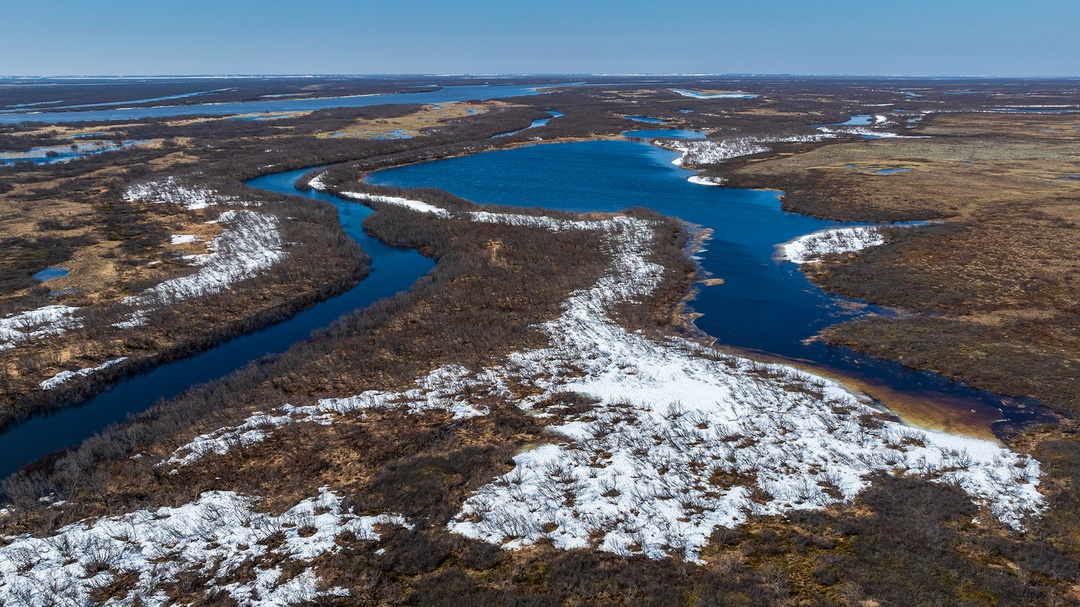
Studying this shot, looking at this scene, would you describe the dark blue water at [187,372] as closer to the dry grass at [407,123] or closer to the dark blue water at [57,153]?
the dark blue water at [57,153]

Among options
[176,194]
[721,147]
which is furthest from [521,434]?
[721,147]

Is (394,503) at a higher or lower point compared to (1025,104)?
lower

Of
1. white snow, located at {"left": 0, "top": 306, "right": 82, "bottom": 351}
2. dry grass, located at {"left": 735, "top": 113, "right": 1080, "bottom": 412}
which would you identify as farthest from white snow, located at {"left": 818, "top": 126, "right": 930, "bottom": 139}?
white snow, located at {"left": 0, "top": 306, "right": 82, "bottom": 351}

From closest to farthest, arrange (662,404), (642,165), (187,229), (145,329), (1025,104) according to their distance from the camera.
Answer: (662,404) → (145,329) → (187,229) → (642,165) → (1025,104)

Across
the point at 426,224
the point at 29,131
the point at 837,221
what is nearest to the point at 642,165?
the point at 837,221

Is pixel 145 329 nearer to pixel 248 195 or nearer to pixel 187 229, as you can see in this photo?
pixel 187 229

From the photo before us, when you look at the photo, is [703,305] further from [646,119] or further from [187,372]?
[646,119]
